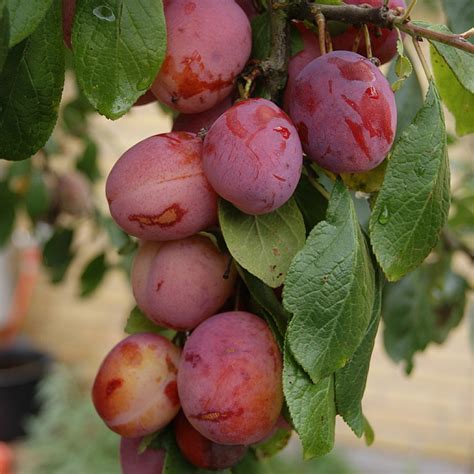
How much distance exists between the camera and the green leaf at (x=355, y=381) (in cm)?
45

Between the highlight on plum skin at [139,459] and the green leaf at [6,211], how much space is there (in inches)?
26.0

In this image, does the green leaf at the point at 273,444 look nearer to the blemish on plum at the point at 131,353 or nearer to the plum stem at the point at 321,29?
the blemish on plum at the point at 131,353

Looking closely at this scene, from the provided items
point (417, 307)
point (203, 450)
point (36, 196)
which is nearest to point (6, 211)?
point (36, 196)

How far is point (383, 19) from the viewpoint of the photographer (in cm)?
43

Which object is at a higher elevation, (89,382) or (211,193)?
(211,193)

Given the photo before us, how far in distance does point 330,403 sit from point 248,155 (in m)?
0.16

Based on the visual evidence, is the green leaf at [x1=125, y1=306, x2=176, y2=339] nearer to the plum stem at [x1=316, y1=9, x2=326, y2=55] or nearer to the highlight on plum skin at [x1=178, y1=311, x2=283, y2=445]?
the highlight on plum skin at [x1=178, y1=311, x2=283, y2=445]

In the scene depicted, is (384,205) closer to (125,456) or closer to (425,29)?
(425,29)

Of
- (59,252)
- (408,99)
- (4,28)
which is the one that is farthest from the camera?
(59,252)

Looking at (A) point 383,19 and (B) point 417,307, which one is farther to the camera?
(B) point 417,307

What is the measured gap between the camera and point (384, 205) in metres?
0.43

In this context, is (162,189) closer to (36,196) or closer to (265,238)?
(265,238)

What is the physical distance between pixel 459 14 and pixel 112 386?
38cm

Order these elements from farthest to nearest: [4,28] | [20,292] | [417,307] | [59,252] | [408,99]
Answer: [20,292] → [59,252] → [417,307] → [408,99] → [4,28]
